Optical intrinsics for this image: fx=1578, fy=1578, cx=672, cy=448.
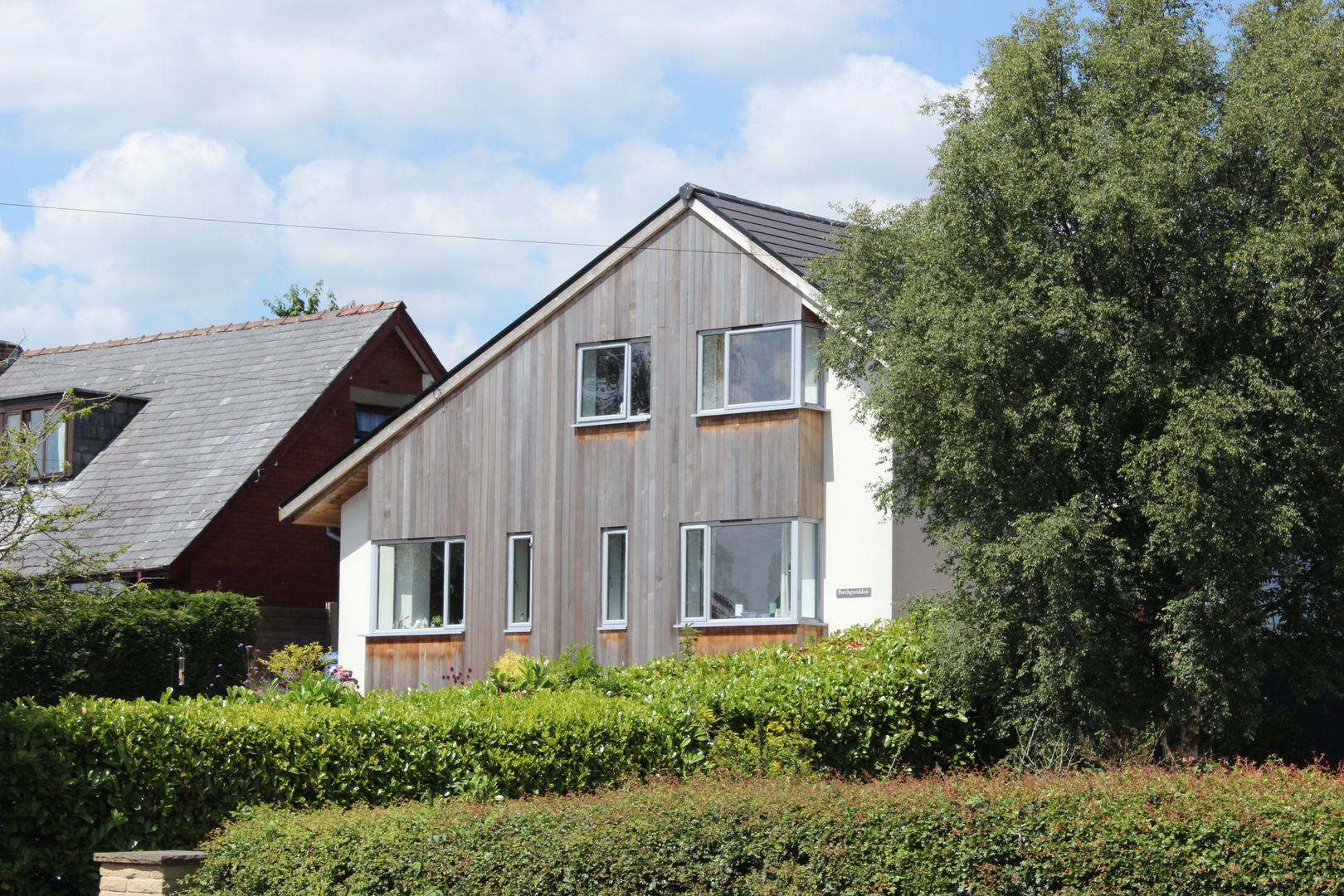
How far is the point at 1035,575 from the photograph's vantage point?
590 inches

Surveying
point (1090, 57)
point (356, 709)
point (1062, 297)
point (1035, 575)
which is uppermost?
point (1090, 57)

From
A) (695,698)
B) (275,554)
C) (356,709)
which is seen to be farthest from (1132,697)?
(275,554)

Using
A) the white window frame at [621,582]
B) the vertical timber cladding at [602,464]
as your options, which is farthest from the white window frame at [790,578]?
the white window frame at [621,582]

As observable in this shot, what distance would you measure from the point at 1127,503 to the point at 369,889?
27.7 ft

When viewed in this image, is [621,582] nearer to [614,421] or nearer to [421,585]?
[614,421]

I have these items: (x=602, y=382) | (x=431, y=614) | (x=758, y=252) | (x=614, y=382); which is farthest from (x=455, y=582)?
(x=758, y=252)

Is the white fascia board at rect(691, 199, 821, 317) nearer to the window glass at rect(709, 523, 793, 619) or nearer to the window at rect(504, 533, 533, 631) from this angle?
the window glass at rect(709, 523, 793, 619)

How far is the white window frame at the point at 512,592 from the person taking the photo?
23.5 metres

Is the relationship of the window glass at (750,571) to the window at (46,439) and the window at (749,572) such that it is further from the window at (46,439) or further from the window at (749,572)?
the window at (46,439)

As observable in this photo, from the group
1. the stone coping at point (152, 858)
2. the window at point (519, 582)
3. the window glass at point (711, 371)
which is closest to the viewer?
the stone coping at point (152, 858)

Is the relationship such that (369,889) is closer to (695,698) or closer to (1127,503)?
(695,698)

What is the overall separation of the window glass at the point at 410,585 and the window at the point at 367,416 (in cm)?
804

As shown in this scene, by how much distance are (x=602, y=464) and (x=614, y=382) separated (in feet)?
4.09

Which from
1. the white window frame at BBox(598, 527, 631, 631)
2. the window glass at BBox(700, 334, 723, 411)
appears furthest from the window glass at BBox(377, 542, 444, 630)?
the window glass at BBox(700, 334, 723, 411)
